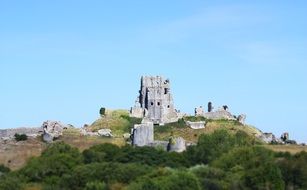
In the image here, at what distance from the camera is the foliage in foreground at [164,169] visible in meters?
69.7

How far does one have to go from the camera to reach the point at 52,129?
110 meters

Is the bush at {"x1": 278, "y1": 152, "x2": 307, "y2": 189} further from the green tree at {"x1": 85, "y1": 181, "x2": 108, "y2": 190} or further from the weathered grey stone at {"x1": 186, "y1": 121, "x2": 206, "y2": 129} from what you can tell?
the weathered grey stone at {"x1": 186, "y1": 121, "x2": 206, "y2": 129}

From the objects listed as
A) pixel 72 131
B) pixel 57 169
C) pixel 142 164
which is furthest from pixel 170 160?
pixel 72 131

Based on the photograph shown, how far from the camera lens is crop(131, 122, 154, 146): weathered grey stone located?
97312mm

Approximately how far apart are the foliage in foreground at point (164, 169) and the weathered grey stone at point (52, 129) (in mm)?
13618

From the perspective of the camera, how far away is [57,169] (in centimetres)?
8169

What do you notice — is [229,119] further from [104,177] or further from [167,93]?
[104,177]

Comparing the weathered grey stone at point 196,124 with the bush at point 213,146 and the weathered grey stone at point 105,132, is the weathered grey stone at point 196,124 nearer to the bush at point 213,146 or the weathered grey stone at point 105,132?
the bush at point 213,146

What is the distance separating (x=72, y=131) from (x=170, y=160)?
27168 millimetres

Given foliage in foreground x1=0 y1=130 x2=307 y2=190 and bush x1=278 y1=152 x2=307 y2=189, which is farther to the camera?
bush x1=278 y1=152 x2=307 y2=189

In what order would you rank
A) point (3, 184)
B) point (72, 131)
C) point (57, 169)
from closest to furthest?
point (3, 184), point (57, 169), point (72, 131)

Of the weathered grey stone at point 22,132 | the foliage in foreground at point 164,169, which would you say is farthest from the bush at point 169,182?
the weathered grey stone at point 22,132

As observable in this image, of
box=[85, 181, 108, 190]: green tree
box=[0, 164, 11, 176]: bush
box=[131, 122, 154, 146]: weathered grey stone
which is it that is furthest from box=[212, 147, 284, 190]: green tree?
box=[0, 164, 11, 176]: bush

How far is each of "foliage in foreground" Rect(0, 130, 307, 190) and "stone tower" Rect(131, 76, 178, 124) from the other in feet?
51.7
